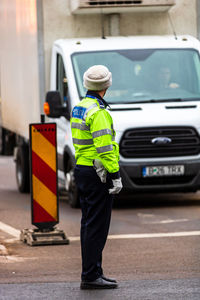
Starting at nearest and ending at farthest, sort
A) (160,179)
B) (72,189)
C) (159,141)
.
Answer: (159,141) < (160,179) < (72,189)

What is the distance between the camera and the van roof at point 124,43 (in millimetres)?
14258

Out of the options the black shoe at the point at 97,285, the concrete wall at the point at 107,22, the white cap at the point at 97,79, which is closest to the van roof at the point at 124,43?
the concrete wall at the point at 107,22

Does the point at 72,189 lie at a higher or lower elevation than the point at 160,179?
lower

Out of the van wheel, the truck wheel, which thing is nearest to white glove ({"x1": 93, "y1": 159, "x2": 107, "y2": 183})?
the van wheel

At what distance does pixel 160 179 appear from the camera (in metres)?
13.5

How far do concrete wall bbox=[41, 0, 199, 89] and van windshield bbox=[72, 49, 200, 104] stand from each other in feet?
2.25

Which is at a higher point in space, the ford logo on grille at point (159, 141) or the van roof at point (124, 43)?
the van roof at point (124, 43)

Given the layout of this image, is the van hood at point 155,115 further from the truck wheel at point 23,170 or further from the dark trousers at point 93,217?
the dark trousers at point 93,217

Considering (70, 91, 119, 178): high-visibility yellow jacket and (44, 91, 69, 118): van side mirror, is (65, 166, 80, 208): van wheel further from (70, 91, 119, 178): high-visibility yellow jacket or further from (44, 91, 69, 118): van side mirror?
(70, 91, 119, 178): high-visibility yellow jacket

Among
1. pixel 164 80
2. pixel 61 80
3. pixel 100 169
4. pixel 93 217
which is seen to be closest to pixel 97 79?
pixel 100 169

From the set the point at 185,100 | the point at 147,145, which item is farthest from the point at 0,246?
the point at 185,100

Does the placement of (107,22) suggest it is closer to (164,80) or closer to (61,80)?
(61,80)

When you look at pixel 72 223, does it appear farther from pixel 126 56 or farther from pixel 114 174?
pixel 114 174

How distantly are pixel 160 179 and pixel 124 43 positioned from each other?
2.21 metres
